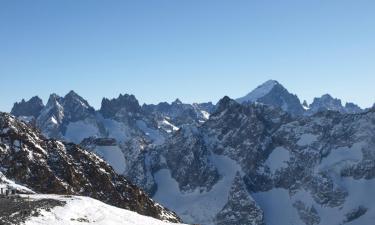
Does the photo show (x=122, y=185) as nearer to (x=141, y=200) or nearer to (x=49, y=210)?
(x=141, y=200)

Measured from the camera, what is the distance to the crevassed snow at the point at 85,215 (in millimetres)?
67556

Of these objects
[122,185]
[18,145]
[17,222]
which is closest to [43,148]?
[18,145]

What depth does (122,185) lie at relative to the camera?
522 ft

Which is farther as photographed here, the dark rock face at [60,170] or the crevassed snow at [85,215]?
the dark rock face at [60,170]

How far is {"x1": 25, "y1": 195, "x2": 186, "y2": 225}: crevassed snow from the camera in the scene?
6756 cm

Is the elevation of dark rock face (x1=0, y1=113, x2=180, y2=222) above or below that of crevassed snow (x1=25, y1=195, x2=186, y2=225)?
above

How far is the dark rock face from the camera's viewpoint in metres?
137

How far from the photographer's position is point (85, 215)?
241 ft

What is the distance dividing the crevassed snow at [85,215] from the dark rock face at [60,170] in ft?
170

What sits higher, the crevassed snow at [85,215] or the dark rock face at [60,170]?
the dark rock face at [60,170]

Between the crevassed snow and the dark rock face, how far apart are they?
51956mm

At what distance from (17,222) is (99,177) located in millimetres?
91267

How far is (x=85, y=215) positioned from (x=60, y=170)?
74644 millimetres

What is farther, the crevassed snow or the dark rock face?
the dark rock face
